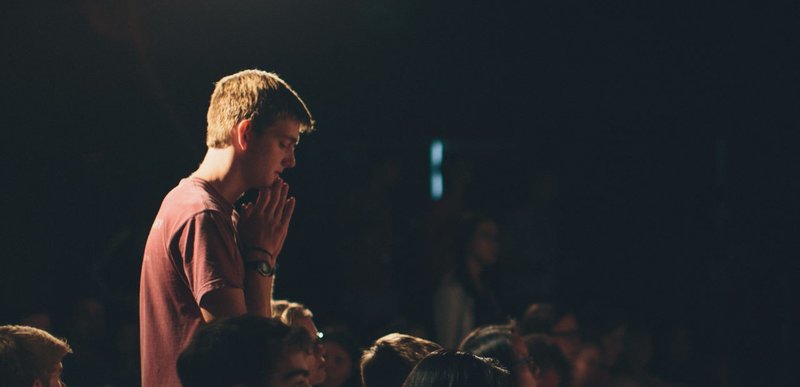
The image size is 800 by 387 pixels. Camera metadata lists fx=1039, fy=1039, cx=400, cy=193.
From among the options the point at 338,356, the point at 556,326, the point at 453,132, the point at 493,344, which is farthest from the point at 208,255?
the point at 453,132

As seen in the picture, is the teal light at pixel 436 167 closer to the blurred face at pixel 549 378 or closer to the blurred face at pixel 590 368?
the blurred face at pixel 590 368

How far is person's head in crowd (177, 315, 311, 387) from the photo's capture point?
222 centimetres

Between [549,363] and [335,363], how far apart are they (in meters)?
0.94

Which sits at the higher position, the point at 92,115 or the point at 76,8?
the point at 76,8

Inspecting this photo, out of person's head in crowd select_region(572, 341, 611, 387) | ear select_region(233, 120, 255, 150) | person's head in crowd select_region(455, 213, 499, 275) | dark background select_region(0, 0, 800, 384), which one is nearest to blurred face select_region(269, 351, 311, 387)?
ear select_region(233, 120, 255, 150)

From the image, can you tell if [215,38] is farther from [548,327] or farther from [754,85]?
[754,85]

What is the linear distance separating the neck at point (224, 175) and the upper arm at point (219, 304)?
30cm

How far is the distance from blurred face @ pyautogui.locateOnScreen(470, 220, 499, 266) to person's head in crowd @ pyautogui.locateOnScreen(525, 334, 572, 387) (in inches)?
52.1

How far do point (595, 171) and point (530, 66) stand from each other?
3.51 feet

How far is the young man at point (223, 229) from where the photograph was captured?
2.35 meters

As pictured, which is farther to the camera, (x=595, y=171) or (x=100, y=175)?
(x=595, y=171)

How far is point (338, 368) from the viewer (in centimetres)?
442

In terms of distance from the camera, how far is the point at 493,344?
3.46 m

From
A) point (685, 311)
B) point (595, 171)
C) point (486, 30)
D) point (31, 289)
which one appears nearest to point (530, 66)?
point (486, 30)
